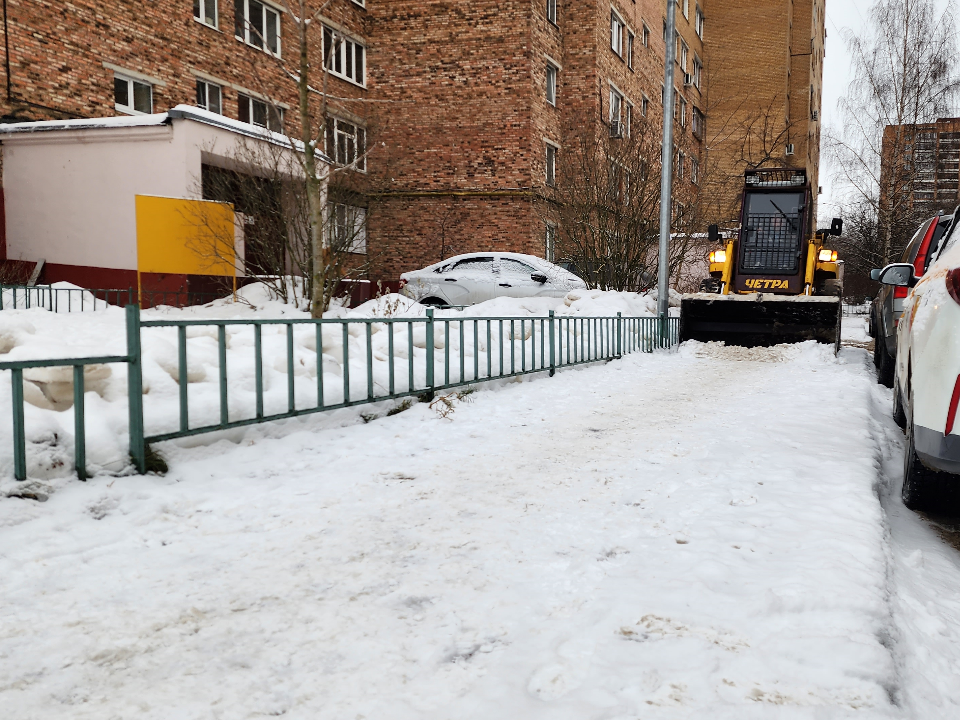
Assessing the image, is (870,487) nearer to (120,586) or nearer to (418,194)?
(120,586)

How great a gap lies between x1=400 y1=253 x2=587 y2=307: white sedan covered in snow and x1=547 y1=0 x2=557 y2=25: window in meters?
12.6

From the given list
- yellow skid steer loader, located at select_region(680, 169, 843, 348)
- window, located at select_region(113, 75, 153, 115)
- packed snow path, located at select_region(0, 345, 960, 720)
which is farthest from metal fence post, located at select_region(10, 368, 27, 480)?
window, located at select_region(113, 75, 153, 115)

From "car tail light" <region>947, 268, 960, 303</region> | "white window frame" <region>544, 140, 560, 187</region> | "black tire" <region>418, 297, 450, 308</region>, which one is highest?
"white window frame" <region>544, 140, 560, 187</region>

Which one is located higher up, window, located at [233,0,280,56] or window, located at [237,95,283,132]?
window, located at [233,0,280,56]

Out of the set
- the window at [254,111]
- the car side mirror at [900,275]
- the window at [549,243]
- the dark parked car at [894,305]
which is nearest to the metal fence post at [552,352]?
the dark parked car at [894,305]

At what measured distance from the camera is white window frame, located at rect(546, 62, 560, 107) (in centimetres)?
2659

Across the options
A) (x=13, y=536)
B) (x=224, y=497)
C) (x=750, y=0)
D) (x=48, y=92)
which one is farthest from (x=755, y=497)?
(x=750, y=0)

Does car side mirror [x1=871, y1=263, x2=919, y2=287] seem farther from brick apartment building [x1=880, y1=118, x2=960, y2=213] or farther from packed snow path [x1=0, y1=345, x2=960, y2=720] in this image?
brick apartment building [x1=880, y1=118, x2=960, y2=213]

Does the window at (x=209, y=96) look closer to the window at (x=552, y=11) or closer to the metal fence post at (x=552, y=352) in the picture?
the window at (x=552, y=11)

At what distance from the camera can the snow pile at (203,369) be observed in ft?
14.3

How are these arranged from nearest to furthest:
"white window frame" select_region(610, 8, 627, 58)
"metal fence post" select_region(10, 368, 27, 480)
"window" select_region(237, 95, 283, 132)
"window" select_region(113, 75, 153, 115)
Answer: "metal fence post" select_region(10, 368, 27, 480)
"window" select_region(113, 75, 153, 115)
"window" select_region(237, 95, 283, 132)
"white window frame" select_region(610, 8, 627, 58)

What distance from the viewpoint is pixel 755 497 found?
4312 mm

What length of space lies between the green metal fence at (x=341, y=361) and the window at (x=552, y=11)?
62.7 feet

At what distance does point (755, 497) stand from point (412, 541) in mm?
1926
